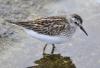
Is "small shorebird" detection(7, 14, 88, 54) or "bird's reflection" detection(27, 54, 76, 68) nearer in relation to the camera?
"bird's reflection" detection(27, 54, 76, 68)

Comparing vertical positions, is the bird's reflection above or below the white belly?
below

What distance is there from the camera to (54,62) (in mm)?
8039

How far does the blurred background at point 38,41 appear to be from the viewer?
7973 millimetres

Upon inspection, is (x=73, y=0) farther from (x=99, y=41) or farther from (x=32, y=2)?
(x=99, y=41)

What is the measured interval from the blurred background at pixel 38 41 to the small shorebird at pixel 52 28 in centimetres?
26

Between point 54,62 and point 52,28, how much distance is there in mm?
681

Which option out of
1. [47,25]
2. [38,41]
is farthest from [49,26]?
[38,41]

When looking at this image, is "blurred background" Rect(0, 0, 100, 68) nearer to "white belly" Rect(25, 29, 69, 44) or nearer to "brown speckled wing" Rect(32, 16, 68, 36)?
"white belly" Rect(25, 29, 69, 44)

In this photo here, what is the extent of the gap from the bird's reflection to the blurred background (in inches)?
3.4

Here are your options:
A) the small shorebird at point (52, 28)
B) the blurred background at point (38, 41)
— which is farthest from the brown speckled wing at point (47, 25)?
the blurred background at point (38, 41)

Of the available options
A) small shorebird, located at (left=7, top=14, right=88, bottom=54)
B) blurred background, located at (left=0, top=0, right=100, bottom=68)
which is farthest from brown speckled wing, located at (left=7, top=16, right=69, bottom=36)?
blurred background, located at (left=0, top=0, right=100, bottom=68)

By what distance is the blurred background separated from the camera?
314 inches

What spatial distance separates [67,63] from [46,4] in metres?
2.34

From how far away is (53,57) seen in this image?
8.22 meters
